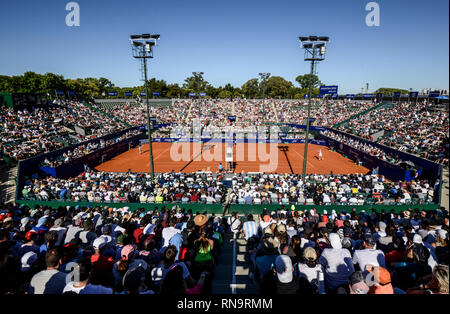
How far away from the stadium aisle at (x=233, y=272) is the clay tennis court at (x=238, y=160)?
17.9 meters

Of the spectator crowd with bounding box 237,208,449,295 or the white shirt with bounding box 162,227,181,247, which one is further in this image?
the white shirt with bounding box 162,227,181,247

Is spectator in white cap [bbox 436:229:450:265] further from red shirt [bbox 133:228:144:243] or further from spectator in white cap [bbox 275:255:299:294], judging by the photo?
red shirt [bbox 133:228:144:243]

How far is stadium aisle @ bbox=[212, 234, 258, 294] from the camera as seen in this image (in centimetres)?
579

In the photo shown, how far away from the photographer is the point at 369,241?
191 inches

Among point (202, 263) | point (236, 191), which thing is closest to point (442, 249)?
point (202, 263)

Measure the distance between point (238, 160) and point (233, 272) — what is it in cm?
2445

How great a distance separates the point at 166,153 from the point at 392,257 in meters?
32.4

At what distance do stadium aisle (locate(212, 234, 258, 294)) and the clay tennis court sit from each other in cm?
1792

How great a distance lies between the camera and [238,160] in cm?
3089

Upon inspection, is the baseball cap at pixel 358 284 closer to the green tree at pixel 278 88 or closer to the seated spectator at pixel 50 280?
the seated spectator at pixel 50 280

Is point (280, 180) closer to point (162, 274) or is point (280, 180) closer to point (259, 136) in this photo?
point (162, 274)

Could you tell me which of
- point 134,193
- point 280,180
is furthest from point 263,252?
point 280,180

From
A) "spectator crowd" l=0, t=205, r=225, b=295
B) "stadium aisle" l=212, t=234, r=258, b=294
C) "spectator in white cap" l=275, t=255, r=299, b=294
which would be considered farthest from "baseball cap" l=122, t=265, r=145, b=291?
"stadium aisle" l=212, t=234, r=258, b=294
